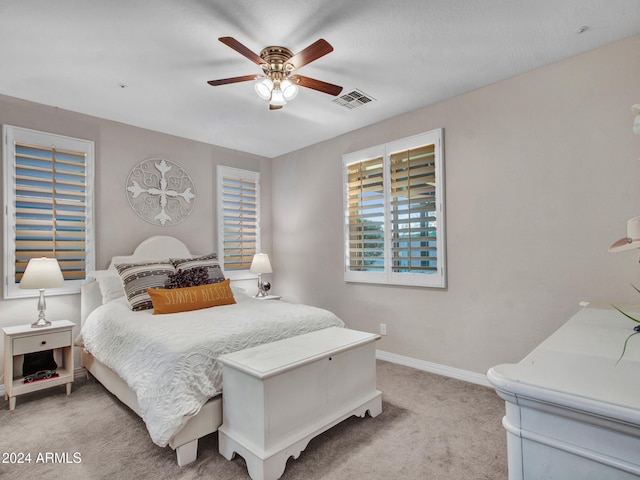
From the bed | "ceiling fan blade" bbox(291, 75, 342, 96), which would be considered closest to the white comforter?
the bed

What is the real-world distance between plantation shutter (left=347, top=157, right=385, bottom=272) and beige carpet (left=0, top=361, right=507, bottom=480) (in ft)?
4.82

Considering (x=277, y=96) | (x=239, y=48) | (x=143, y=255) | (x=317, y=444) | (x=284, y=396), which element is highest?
(x=239, y=48)

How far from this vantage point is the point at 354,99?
3.14 meters

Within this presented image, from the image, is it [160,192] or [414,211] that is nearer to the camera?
[414,211]

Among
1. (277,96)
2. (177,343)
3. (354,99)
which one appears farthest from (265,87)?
(177,343)

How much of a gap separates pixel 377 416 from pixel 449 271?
144 cm

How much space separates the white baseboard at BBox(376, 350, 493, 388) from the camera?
2.97m

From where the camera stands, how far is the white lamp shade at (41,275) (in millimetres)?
2705

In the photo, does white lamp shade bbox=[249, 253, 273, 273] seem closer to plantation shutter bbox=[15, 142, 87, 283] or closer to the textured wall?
the textured wall

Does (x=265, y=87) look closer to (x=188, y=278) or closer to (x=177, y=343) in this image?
(x=177, y=343)

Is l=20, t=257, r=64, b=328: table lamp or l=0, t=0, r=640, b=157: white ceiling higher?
l=0, t=0, r=640, b=157: white ceiling

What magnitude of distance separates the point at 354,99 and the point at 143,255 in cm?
266

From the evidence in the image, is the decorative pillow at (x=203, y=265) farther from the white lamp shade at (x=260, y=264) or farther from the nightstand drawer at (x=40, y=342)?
the nightstand drawer at (x=40, y=342)

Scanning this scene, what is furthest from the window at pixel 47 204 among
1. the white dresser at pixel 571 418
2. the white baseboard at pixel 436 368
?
the white dresser at pixel 571 418
